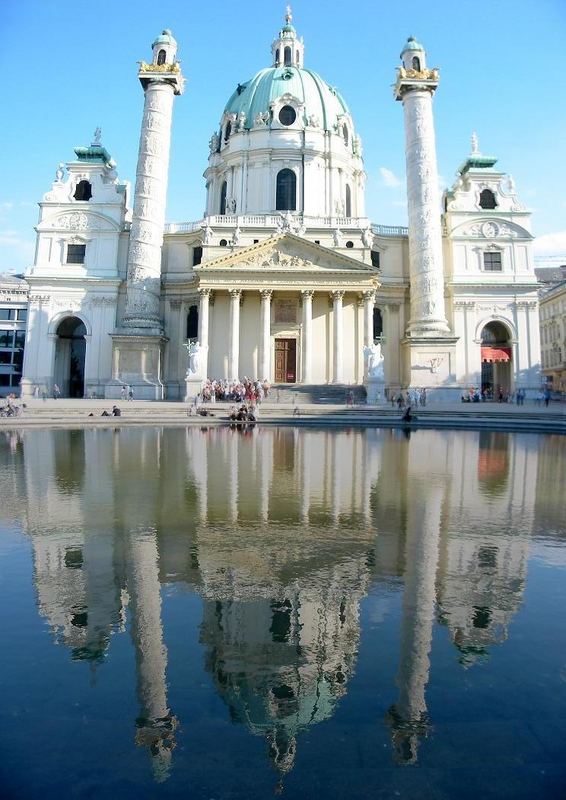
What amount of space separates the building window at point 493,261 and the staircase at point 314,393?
16529 mm

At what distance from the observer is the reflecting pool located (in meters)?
2.28

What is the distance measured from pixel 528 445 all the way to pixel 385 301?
89.1 feet

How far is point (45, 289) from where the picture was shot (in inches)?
1613

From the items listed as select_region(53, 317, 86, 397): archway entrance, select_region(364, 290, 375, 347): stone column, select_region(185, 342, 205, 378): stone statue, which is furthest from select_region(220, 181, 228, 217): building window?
select_region(185, 342, 205, 378): stone statue

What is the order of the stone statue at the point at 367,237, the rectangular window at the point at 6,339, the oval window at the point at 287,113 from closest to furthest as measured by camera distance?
1. the stone statue at the point at 367,237
2. the oval window at the point at 287,113
3. the rectangular window at the point at 6,339

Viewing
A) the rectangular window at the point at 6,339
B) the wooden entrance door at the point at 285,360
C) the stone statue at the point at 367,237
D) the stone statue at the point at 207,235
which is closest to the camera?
the wooden entrance door at the point at 285,360

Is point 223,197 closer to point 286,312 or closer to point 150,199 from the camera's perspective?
point 150,199

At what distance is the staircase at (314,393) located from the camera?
109 ft

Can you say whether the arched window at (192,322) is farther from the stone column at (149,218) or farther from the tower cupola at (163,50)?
the tower cupola at (163,50)

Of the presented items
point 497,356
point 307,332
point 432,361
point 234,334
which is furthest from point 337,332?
point 497,356

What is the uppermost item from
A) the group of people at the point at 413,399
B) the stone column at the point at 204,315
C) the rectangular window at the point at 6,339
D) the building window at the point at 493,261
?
the building window at the point at 493,261

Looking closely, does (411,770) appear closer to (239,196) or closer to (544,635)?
(544,635)

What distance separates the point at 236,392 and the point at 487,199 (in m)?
27.3

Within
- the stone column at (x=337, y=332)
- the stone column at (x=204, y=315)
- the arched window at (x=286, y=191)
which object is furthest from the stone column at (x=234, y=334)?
the arched window at (x=286, y=191)
